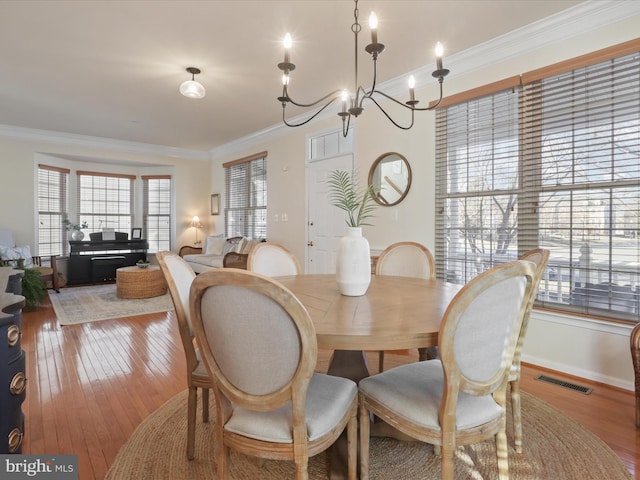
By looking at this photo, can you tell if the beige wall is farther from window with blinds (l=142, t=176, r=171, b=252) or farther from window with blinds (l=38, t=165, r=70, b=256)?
window with blinds (l=38, t=165, r=70, b=256)

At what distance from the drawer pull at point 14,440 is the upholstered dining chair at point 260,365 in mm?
741

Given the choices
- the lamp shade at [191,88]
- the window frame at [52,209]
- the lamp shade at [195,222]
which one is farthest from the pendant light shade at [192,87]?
the window frame at [52,209]

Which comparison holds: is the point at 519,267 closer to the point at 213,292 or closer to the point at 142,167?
the point at 213,292

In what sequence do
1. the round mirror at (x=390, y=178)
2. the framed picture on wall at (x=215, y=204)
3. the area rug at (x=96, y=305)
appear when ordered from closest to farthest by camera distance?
the round mirror at (x=390, y=178), the area rug at (x=96, y=305), the framed picture on wall at (x=215, y=204)

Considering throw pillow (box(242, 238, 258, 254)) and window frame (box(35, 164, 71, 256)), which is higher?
window frame (box(35, 164, 71, 256))

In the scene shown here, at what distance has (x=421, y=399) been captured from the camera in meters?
1.23

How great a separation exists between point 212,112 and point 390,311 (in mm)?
4347

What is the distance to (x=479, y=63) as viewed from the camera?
9.94 ft

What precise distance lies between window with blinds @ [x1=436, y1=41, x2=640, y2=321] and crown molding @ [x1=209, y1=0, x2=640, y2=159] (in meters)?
0.23

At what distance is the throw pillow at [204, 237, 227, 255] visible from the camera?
6.66 metres

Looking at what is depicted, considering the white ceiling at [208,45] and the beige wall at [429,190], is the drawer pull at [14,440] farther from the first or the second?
the beige wall at [429,190]

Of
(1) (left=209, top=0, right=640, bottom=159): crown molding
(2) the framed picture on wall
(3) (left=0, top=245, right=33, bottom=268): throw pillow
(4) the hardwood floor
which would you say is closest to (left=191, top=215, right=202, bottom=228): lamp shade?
(2) the framed picture on wall

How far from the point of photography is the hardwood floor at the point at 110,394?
173 centimetres

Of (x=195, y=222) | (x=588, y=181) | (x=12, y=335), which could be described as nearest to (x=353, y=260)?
(x=12, y=335)
